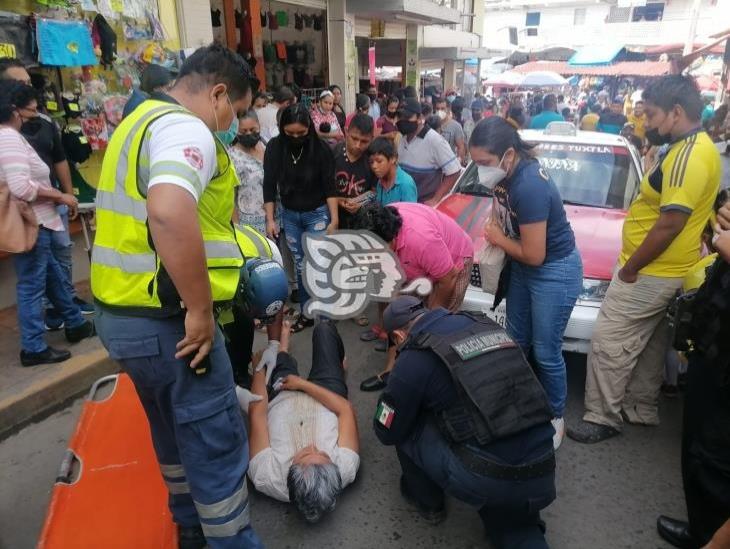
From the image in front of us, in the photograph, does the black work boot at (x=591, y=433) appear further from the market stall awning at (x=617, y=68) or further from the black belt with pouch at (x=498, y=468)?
the market stall awning at (x=617, y=68)

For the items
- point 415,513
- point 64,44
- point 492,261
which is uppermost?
point 64,44

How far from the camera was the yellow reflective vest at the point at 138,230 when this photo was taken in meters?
1.55

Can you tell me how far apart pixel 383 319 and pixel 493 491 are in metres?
0.91

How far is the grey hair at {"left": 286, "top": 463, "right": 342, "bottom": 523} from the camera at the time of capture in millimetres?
2234

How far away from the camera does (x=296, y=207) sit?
4.14 metres

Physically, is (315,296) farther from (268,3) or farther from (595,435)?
(268,3)

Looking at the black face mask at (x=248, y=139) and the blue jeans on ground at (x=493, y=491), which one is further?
the black face mask at (x=248, y=139)

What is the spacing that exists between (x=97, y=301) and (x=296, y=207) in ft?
8.10

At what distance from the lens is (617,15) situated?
36.4m

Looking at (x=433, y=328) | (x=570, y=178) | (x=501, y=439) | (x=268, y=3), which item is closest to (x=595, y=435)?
(x=501, y=439)

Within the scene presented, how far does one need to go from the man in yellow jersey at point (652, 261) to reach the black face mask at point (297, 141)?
91.8 inches

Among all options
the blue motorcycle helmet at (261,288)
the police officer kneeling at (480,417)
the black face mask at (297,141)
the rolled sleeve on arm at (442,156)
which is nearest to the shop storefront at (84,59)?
the black face mask at (297,141)

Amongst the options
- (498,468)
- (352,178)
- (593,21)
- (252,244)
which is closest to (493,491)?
(498,468)

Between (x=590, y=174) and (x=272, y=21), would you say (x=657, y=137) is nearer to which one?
(x=590, y=174)
